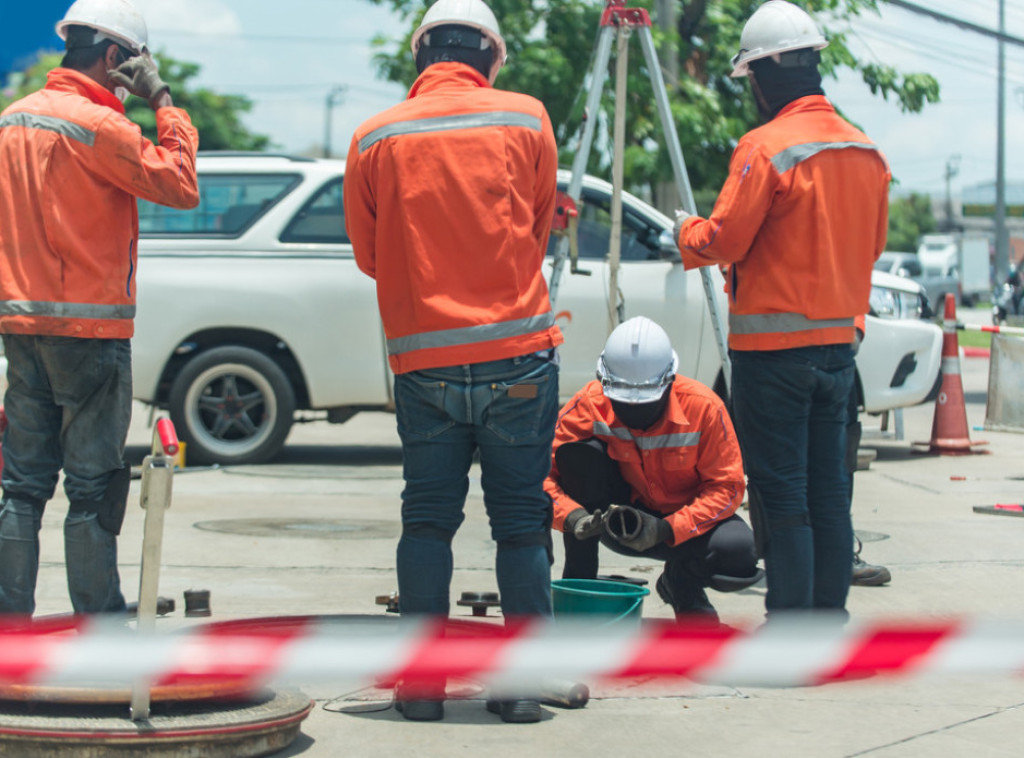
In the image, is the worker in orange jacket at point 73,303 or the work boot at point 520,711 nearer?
the work boot at point 520,711

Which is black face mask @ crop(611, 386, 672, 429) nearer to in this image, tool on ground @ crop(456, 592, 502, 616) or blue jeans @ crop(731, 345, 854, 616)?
blue jeans @ crop(731, 345, 854, 616)

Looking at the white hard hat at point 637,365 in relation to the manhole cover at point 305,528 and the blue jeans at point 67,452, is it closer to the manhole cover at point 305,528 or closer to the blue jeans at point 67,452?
the blue jeans at point 67,452

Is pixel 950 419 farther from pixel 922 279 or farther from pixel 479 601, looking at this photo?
pixel 922 279

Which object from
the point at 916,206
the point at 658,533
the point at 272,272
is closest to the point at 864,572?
the point at 658,533

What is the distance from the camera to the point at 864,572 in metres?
5.45

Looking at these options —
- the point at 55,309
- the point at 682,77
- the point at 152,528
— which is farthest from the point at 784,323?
the point at 682,77

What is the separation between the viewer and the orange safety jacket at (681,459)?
455 centimetres

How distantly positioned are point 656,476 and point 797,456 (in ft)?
1.81

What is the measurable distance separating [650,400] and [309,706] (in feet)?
5.18

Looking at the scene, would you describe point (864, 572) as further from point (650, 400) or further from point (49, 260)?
point (49, 260)

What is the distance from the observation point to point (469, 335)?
3680mm

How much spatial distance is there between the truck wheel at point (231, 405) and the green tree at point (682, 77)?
22.7ft

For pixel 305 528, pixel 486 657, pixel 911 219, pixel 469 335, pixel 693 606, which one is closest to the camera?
pixel 486 657

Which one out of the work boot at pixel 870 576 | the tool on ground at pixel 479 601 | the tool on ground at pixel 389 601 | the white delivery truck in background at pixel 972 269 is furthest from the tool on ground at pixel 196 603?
the white delivery truck in background at pixel 972 269
